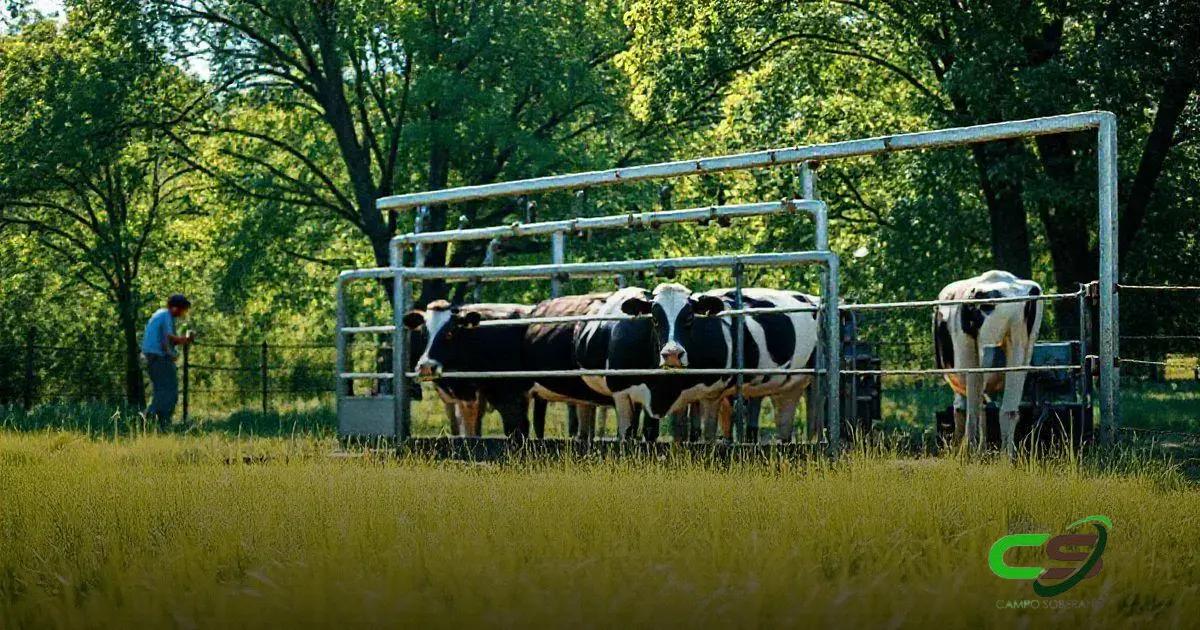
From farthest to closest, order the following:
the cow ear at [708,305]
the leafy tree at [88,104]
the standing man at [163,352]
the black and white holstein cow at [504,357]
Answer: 1. the leafy tree at [88,104]
2. the standing man at [163,352]
3. the black and white holstein cow at [504,357]
4. the cow ear at [708,305]

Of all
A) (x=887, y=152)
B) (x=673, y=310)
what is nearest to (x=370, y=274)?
(x=673, y=310)

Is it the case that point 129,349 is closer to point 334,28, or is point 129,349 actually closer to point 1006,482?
point 334,28

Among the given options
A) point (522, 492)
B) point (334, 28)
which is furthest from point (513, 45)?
point (522, 492)

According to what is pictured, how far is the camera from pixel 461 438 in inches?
500

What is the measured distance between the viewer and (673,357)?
484 inches

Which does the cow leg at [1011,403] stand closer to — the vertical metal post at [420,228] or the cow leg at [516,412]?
the cow leg at [516,412]

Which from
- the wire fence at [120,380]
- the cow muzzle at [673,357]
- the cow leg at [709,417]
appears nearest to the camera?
the cow muzzle at [673,357]

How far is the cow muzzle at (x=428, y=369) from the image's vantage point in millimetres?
14227

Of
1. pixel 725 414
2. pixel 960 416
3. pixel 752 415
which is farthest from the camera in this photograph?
pixel 752 415

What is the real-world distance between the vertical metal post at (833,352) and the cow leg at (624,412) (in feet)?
8.34

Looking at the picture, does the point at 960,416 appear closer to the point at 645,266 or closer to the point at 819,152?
the point at 819,152

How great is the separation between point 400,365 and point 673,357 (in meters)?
2.80

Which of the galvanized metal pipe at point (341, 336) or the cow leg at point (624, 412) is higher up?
the galvanized metal pipe at point (341, 336)

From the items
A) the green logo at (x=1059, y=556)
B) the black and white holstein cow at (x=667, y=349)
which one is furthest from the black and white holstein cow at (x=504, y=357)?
the green logo at (x=1059, y=556)
